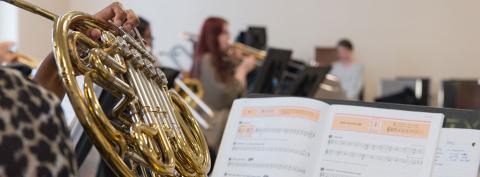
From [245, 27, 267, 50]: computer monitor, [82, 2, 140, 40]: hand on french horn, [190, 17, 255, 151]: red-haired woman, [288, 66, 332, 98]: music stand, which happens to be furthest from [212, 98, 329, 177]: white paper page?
[245, 27, 267, 50]: computer monitor

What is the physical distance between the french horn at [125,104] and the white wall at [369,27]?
4758mm

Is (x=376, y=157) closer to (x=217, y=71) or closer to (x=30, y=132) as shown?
(x=30, y=132)

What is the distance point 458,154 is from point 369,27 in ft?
17.0

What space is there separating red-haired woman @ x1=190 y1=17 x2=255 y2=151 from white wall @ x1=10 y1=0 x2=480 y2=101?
6.99 feet

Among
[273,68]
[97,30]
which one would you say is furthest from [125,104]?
[273,68]

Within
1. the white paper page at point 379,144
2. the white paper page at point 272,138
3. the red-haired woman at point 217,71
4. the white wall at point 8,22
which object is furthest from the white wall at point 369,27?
the white paper page at point 379,144

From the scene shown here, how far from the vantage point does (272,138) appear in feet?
2.93

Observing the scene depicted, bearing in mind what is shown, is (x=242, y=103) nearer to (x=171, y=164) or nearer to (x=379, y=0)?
(x=171, y=164)

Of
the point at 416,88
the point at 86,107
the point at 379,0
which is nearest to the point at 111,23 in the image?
the point at 86,107

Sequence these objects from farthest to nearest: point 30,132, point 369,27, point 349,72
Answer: point 369,27 → point 349,72 → point 30,132

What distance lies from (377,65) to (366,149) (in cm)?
518

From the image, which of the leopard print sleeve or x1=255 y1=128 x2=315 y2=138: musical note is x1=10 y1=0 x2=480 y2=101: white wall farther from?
the leopard print sleeve

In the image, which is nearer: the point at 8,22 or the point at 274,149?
the point at 274,149

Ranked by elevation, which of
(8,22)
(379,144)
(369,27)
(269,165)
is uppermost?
(369,27)
